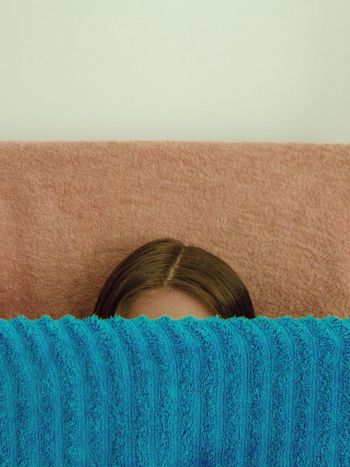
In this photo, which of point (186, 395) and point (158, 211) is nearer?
point (186, 395)

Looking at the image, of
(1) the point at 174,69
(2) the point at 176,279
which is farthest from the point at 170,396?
(1) the point at 174,69

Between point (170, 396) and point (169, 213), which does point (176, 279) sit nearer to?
point (169, 213)

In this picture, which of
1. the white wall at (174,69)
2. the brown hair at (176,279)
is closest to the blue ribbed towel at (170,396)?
the brown hair at (176,279)

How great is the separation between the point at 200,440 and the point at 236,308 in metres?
0.27

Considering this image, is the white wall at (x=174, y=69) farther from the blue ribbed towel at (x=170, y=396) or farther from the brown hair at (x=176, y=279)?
the blue ribbed towel at (x=170, y=396)

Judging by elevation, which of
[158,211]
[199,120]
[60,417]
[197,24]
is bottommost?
[60,417]

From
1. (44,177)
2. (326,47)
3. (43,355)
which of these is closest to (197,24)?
(326,47)

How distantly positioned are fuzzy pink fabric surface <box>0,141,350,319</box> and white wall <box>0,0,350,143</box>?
0.19 feet

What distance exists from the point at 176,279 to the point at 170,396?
0.86ft

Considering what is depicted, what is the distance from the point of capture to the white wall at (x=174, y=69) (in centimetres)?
67

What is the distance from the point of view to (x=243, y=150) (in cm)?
66

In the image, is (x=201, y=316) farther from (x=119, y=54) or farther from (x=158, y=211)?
(x=119, y=54)

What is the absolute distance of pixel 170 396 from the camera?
1.23 ft

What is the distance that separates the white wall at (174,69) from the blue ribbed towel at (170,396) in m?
0.38
